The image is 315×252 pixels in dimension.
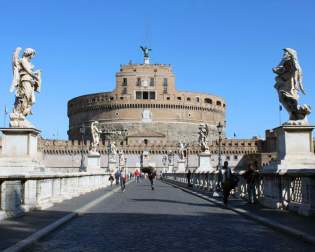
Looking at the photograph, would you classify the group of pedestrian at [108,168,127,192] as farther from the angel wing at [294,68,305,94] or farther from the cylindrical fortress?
the cylindrical fortress

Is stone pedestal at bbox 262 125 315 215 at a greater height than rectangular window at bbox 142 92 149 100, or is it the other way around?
rectangular window at bbox 142 92 149 100

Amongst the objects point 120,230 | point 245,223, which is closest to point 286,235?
point 245,223

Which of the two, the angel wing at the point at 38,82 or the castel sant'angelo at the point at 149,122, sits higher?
the castel sant'angelo at the point at 149,122

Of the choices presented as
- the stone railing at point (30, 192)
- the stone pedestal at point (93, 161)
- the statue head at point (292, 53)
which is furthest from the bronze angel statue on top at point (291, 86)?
the stone pedestal at point (93, 161)

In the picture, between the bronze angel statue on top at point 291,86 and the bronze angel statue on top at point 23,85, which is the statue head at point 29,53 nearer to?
the bronze angel statue on top at point 23,85

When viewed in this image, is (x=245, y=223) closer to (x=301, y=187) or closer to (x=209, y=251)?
(x=301, y=187)

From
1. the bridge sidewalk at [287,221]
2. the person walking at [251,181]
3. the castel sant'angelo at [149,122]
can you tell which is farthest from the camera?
the castel sant'angelo at [149,122]

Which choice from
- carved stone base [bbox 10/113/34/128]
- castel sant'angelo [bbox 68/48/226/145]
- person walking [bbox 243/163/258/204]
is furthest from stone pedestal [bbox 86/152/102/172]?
castel sant'angelo [bbox 68/48/226/145]

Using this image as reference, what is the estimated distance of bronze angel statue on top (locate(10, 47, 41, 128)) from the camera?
40.4ft

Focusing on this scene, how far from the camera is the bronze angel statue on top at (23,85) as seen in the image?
1233 cm

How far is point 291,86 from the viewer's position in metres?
12.6

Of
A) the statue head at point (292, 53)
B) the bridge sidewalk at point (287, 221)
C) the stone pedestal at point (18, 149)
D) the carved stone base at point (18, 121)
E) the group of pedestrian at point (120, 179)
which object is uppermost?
the statue head at point (292, 53)

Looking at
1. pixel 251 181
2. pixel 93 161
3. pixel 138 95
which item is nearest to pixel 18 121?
pixel 251 181

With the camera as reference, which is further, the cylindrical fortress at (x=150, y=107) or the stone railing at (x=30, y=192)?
the cylindrical fortress at (x=150, y=107)
